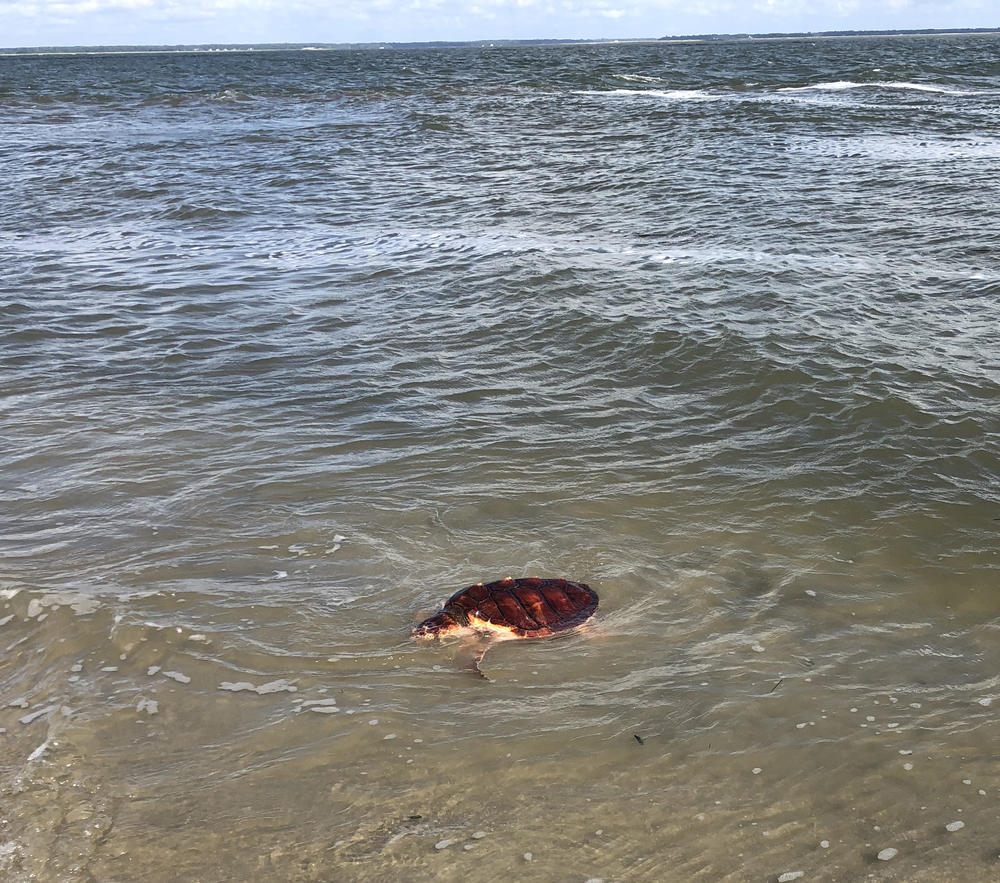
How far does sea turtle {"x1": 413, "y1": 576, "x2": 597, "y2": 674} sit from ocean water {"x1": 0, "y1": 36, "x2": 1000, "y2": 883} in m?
0.10

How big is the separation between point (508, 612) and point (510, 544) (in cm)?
100

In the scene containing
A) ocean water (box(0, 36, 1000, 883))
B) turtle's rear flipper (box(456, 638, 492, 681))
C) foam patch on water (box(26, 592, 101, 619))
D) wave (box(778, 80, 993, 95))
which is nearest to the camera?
ocean water (box(0, 36, 1000, 883))

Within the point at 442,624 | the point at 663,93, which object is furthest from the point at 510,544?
the point at 663,93

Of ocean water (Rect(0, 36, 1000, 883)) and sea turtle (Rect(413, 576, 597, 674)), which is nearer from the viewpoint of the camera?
ocean water (Rect(0, 36, 1000, 883))

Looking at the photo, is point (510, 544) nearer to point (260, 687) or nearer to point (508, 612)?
point (508, 612)

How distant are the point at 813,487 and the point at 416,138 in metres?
20.1

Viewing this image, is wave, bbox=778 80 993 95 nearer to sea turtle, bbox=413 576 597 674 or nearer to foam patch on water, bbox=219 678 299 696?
sea turtle, bbox=413 576 597 674

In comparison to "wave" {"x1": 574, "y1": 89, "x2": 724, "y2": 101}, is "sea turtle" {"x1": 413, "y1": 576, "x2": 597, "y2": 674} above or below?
below

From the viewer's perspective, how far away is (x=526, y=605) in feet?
16.2

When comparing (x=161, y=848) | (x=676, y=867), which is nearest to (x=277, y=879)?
(x=161, y=848)

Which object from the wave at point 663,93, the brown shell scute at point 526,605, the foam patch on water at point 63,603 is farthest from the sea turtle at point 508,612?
the wave at point 663,93

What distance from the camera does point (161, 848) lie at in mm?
3553

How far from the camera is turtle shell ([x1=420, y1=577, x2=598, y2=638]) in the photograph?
4820mm

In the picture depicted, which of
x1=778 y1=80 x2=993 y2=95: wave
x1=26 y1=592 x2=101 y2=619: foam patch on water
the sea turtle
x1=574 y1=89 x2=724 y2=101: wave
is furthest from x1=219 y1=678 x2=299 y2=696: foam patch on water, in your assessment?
x1=778 y1=80 x2=993 y2=95: wave
